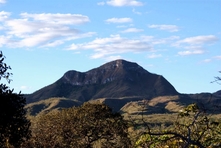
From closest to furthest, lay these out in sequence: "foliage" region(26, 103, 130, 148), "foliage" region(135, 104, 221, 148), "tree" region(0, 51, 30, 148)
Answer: "foliage" region(135, 104, 221, 148) < "tree" region(0, 51, 30, 148) < "foliage" region(26, 103, 130, 148)

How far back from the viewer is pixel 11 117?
23531 millimetres

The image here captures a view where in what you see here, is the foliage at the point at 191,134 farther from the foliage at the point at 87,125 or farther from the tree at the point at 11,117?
the foliage at the point at 87,125

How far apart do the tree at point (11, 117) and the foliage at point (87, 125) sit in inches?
610

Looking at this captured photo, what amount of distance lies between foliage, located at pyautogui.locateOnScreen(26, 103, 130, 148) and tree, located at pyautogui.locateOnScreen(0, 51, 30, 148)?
50.8ft

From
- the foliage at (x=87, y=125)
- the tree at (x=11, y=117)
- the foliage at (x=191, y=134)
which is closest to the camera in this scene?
the foliage at (x=191, y=134)

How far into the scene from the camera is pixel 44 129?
39.4 m

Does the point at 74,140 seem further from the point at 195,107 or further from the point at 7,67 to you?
the point at 195,107

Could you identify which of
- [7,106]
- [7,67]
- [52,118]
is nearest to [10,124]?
[7,106]

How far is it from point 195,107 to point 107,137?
34768 millimetres

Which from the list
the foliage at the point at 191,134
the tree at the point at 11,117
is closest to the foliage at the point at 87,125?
the tree at the point at 11,117

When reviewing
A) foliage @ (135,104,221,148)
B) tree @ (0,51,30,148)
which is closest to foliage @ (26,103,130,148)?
tree @ (0,51,30,148)

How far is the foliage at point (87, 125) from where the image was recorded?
135 ft

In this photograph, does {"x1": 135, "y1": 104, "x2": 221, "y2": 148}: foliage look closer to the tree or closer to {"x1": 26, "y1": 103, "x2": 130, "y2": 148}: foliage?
the tree

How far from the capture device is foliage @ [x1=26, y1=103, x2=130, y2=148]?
41.2 metres
